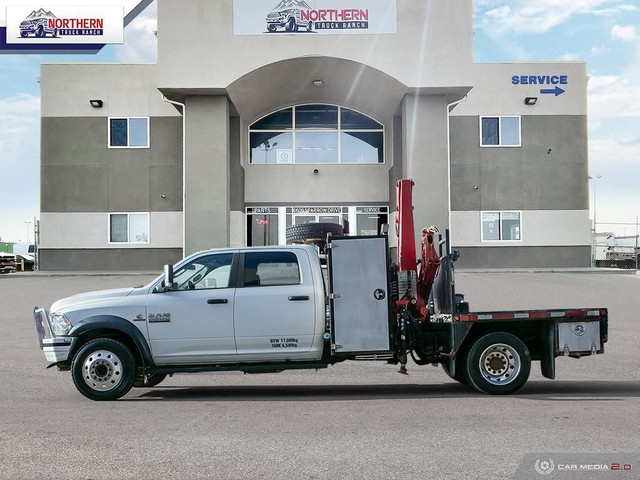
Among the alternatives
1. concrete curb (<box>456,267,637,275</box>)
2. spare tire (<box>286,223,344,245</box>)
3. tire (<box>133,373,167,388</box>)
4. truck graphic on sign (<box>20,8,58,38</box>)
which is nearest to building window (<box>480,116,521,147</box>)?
concrete curb (<box>456,267,637,275</box>)

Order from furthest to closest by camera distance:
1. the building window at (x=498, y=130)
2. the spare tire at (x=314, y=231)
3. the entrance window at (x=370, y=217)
Answer: the building window at (x=498, y=130) < the entrance window at (x=370, y=217) < the spare tire at (x=314, y=231)

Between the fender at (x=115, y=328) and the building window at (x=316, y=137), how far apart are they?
26501mm

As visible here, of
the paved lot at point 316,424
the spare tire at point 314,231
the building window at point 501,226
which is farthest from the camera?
the building window at point 501,226

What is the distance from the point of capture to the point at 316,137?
35.3 metres

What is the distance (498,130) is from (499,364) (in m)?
28.1

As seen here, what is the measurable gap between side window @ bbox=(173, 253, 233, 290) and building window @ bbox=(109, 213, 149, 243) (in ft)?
88.4

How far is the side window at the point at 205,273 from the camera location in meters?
9.27

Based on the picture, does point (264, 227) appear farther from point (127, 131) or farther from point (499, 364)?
point (499, 364)

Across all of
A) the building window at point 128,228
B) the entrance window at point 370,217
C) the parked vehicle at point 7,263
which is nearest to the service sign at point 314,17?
the entrance window at point 370,217

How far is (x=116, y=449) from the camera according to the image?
20.9 ft

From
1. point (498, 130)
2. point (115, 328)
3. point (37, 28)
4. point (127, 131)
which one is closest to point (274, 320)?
point (115, 328)

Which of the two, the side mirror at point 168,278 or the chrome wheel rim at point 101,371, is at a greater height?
the side mirror at point 168,278

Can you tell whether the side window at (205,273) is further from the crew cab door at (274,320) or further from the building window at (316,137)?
the building window at (316,137)

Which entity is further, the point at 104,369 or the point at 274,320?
the point at 274,320
